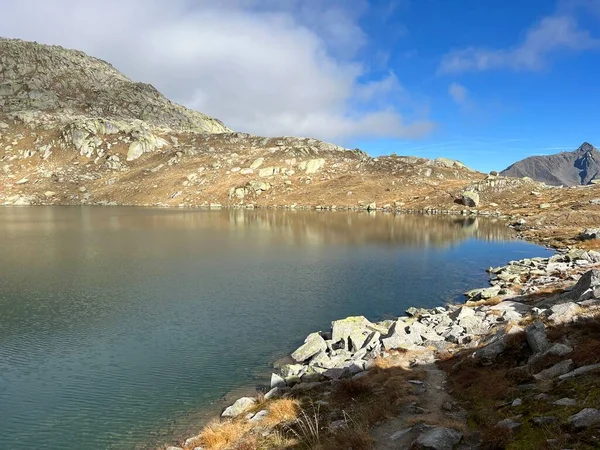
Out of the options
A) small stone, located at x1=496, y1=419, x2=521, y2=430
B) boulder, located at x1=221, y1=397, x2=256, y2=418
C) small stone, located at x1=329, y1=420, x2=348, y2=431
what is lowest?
boulder, located at x1=221, y1=397, x2=256, y2=418

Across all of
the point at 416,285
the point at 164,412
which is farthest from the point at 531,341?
the point at 416,285

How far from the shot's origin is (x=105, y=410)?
20328mm

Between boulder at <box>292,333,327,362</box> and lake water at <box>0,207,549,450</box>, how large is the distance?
163cm

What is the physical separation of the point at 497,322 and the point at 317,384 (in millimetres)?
12659

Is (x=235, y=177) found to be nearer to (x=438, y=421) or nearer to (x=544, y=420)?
(x=438, y=421)

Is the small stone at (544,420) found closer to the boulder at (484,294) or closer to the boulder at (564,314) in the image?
the boulder at (564,314)

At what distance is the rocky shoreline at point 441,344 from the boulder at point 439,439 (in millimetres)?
26

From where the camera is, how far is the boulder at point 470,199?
12649 cm

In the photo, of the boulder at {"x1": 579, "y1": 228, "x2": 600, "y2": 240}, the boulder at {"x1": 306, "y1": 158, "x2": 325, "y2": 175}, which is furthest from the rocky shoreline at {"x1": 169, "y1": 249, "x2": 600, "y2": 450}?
the boulder at {"x1": 306, "y1": 158, "x2": 325, "y2": 175}

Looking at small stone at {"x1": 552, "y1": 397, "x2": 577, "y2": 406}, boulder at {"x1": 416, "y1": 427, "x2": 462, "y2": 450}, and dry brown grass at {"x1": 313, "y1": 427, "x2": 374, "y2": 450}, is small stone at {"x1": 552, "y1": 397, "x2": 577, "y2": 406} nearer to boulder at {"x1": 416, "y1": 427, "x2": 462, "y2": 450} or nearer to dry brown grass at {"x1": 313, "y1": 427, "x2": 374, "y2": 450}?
boulder at {"x1": 416, "y1": 427, "x2": 462, "y2": 450}

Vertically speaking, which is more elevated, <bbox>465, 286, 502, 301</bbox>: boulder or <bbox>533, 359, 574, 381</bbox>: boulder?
<bbox>533, 359, 574, 381</bbox>: boulder

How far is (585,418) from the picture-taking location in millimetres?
10219

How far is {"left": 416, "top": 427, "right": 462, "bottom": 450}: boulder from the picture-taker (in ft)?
38.4

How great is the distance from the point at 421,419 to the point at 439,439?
7.67 ft
